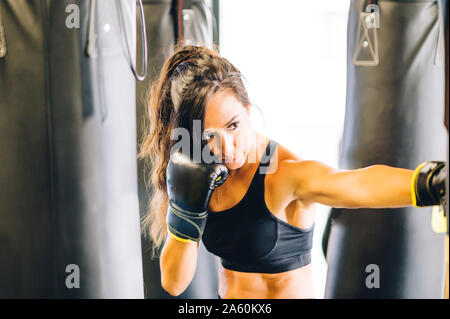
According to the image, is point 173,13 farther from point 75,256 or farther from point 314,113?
point 75,256

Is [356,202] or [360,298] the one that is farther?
[360,298]

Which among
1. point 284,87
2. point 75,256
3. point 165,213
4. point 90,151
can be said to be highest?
point 284,87

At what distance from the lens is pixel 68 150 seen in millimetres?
1262

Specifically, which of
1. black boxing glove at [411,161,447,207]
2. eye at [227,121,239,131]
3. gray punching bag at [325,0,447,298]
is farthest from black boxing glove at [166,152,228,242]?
black boxing glove at [411,161,447,207]

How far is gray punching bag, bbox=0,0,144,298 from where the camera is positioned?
1251mm

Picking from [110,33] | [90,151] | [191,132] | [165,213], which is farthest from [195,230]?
[110,33]

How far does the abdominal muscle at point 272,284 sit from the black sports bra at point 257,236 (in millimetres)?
18

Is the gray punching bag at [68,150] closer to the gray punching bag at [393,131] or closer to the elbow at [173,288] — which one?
the elbow at [173,288]

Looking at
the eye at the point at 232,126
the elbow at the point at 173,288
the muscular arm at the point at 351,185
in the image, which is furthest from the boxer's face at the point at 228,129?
the elbow at the point at 173,288

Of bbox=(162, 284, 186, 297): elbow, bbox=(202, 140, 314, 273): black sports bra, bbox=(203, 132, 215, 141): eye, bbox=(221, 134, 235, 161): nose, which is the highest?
bbox=(203, 132, 215, 141): eye

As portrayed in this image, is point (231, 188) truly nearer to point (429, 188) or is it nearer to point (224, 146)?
point (224, 146)

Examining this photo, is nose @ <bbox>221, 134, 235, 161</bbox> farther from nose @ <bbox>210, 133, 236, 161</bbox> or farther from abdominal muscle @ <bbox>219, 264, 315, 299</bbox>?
abdominal muscle @ <bbox>219, 264, 315, 299</bbox>

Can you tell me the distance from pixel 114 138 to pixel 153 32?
0.32m

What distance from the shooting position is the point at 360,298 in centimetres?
126
